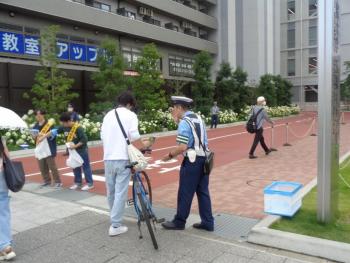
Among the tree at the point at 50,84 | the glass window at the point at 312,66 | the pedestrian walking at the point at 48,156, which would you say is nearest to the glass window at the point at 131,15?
the tree at the point at 50,84

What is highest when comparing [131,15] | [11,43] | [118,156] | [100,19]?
[131,15]

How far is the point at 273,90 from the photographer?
1694 inches

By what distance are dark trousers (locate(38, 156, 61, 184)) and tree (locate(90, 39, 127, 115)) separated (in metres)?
12.0

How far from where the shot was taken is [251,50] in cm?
4831

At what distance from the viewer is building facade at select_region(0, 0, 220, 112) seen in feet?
72.1

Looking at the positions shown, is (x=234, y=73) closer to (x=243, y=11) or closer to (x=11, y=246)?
(x=243, y=11)

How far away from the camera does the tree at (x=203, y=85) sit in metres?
29.5

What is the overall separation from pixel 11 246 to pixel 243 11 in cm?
4698

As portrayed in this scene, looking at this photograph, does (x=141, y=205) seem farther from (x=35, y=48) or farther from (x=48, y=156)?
(x=35, y=48)

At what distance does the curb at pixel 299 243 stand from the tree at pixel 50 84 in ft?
47.3

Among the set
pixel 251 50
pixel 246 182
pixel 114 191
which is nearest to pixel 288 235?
pixel 114 191

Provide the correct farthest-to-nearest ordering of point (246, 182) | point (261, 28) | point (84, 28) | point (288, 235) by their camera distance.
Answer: point (261, 28)
point (84, 28)
point (246, 182)
point (288, 235)

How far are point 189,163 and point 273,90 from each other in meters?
39.3

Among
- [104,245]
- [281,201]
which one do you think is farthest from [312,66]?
[104,245]
